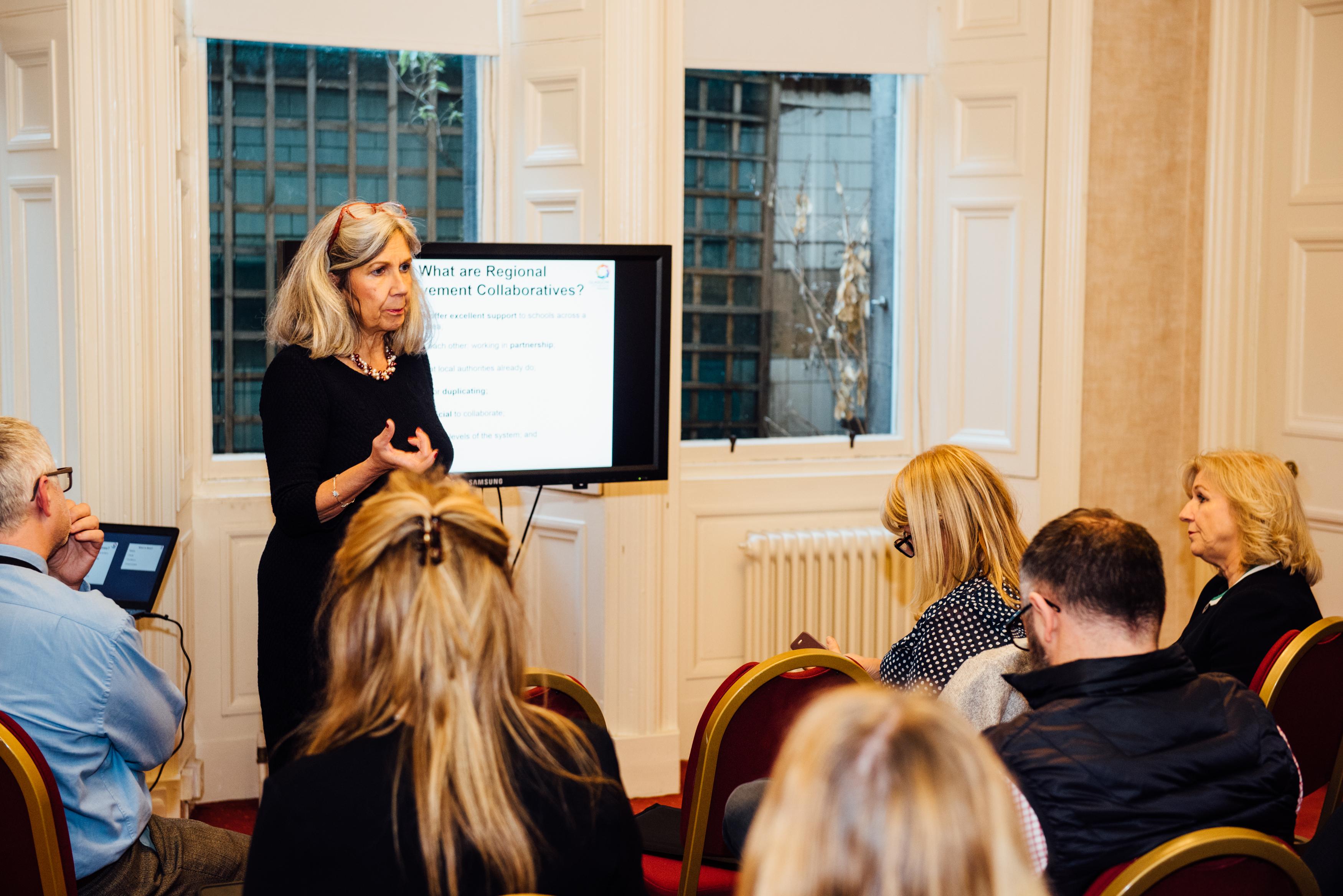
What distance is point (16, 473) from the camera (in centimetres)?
195

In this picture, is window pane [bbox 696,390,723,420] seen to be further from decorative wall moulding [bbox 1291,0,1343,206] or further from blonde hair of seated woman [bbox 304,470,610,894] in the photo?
blonde hair of seated woman [bbox 304,470,610,894]

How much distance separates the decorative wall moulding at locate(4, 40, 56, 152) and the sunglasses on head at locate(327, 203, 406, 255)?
1215 millimetres

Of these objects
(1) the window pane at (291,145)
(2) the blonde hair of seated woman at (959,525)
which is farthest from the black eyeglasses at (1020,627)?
(1) the window pane at (291,145)

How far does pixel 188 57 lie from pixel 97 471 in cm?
133

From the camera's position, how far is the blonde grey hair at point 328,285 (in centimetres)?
244

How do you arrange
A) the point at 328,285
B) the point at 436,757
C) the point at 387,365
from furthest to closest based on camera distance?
the point at 387,365 < the point at 328,285 < the point at 436,757

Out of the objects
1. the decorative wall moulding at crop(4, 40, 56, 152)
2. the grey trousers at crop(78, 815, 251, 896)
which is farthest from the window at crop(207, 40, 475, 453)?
the grey trousers at crop(78, 815, 251, 896)

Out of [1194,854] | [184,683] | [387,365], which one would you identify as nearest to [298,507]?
[387,365]

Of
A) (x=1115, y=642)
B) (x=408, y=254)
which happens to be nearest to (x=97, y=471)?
(x=408, y=254)

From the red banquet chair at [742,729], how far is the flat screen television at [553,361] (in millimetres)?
1196

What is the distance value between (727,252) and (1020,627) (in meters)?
2.46

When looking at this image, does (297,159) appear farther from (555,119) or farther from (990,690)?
(990,690)

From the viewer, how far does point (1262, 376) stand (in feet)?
13.9

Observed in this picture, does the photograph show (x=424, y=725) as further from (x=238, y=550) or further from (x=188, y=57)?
(x=188, y=57)
